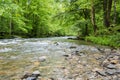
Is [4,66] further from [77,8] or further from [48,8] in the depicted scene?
[48,8]

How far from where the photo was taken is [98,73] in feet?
16.3

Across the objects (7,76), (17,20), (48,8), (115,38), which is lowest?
(7,76)

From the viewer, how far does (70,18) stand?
77.5 feet

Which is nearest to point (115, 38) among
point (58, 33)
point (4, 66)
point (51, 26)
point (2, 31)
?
point (4, 66)

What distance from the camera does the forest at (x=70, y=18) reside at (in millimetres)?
13648

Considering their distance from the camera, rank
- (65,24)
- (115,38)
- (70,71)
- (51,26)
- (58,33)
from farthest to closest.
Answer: (58,33) → (51,26) → (65,24) → (115,38) → (70,71)

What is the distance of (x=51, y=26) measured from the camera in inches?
1342

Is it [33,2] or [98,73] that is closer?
[98,73]

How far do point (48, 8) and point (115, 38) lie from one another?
21804mm

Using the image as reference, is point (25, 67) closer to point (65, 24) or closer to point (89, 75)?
point (89, 75)

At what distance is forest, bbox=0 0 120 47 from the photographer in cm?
1365

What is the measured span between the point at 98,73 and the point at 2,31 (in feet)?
68.4

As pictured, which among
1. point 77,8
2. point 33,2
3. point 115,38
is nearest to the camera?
point 115,38

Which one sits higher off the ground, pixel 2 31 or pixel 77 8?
pixel 77 8
